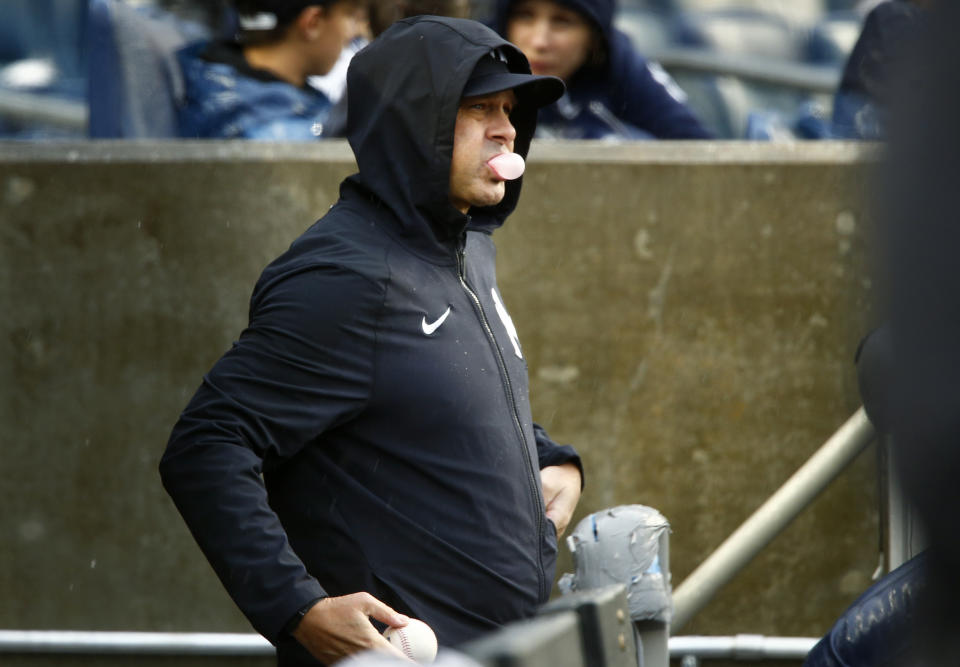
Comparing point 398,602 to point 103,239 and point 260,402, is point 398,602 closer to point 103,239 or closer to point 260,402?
point 260,402

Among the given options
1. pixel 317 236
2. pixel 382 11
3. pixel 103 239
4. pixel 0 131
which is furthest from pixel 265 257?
pixel 0 131

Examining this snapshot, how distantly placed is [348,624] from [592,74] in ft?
9.67

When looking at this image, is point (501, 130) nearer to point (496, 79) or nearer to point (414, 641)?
point (496, 79)

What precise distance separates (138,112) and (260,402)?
2.52m

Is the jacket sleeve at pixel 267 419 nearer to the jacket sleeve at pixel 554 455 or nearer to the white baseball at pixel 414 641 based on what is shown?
the white baseball at pixel 414 641

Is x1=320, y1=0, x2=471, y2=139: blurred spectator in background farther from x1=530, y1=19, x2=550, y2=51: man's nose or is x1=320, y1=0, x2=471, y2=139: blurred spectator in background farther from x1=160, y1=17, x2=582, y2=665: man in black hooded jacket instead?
x1=160, y1=17, x2=582, y2=665: man in black hooded jacket

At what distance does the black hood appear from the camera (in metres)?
2.85

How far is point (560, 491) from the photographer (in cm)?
321

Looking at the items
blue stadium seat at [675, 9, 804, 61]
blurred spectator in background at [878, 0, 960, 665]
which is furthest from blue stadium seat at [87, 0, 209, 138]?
blue stadium seat at [675, 9, 804, 61]

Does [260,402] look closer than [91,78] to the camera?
Yes

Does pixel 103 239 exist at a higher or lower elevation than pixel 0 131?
higher

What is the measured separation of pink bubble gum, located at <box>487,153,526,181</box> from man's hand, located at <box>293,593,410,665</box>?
93 centimetres

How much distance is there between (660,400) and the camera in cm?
461

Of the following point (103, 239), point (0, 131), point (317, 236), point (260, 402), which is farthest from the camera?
point (0, 131)
